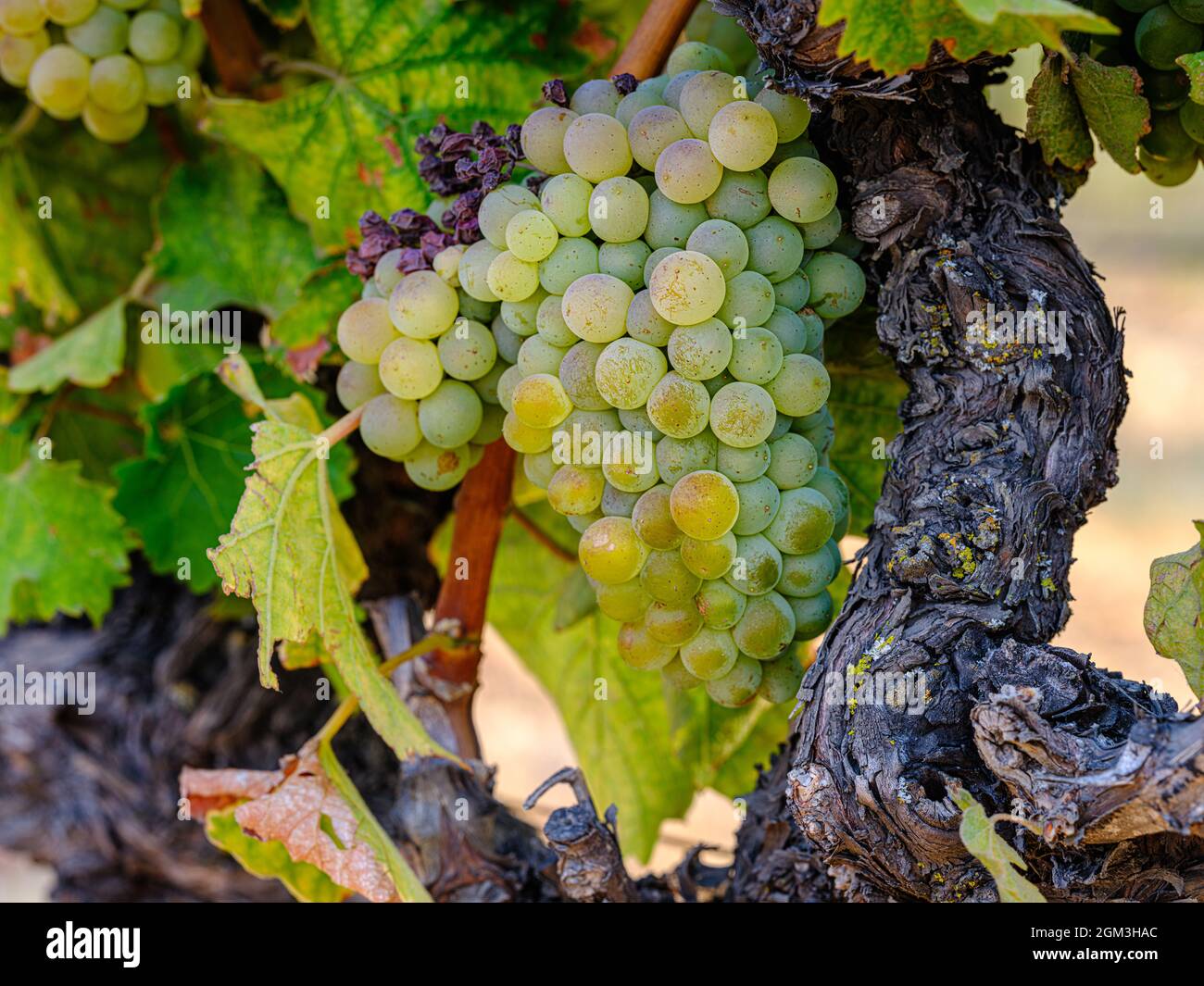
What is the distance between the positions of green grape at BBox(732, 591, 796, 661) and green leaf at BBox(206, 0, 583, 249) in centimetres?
45

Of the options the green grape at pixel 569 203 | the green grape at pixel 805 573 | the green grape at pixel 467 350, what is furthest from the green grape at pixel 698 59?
the green grape at pixel 805 573

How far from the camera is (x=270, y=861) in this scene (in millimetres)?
896

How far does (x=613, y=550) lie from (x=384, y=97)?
1.60 ft

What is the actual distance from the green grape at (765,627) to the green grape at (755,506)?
44mm

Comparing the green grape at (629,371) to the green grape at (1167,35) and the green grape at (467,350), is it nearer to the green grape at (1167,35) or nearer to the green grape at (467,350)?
the green grape at (467,350)

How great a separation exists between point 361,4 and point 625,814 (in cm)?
81

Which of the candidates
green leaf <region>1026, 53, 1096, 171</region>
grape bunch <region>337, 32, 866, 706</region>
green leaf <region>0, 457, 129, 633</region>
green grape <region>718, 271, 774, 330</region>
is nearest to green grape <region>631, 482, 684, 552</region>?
grape bunch <region>337, 32, 866, 706</region>

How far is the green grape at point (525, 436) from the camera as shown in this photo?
2.32 ft

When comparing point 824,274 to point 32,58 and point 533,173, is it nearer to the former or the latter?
point 533,173

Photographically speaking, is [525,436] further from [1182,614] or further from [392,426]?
[1182,614]

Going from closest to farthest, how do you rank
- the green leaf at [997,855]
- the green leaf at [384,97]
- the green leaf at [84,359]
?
1. the green leaf at [997,855]
2. the green leaf at [384,97]
3. the green leaf at [84,359]

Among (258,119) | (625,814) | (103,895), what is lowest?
(103,895)
